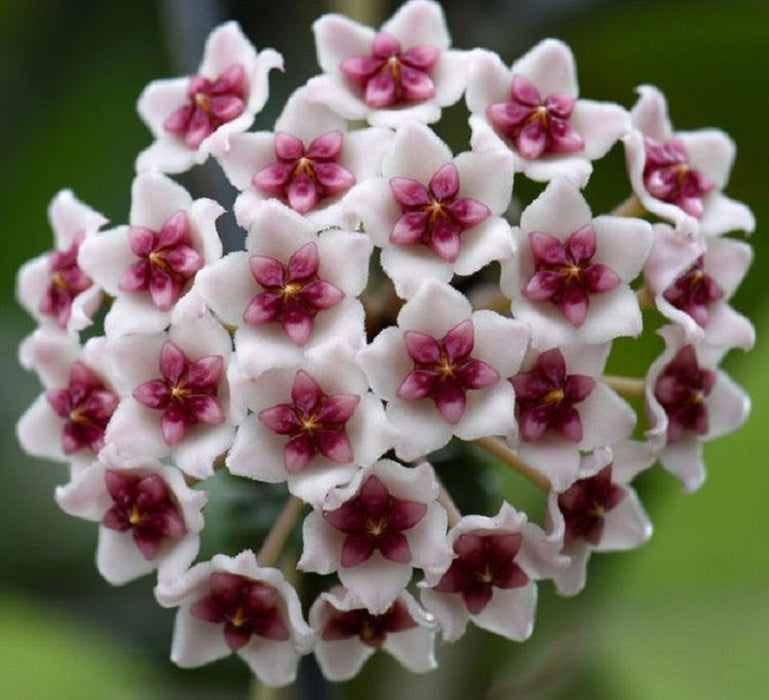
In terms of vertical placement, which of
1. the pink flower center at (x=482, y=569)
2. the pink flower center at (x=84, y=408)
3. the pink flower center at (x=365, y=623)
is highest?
the pink flower center at (x=84, y=408)

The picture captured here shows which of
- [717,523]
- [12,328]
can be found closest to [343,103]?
[717,523]

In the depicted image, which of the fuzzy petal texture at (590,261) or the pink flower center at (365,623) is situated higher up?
the fuzzy petal texture at (590,261)

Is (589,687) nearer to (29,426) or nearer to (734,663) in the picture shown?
(734,663)

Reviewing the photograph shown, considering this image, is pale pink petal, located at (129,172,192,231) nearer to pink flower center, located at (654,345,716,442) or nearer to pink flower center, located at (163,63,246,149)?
pink flower center, located at (163,63,246,149)

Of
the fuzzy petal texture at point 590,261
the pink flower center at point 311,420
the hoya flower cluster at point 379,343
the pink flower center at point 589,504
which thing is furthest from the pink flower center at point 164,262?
the pink flower center at point 589,504

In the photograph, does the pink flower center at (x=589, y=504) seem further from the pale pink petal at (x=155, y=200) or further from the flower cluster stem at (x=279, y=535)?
the pale pink petal at (x=155, y=200)

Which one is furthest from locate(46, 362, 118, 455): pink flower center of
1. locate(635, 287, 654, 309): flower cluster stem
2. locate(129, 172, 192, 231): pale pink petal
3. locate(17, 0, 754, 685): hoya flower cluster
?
locate(635, 287, 654, 309): flower cluster stem

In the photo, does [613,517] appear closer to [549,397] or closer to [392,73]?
A: [549,397]

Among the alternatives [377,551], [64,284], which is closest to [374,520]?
[377,551]
